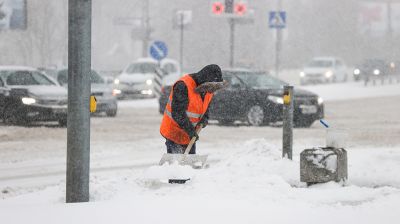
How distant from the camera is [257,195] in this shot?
28.0 ft

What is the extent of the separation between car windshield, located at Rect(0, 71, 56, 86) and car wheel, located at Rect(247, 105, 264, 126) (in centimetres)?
493

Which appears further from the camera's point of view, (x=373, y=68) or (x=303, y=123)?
(x=373, y=68)

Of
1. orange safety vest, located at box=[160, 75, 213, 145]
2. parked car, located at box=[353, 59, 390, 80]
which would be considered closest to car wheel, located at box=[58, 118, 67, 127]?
orange safety vest, located at box=[160, 75, 213, 145]

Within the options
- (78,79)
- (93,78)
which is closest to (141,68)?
(93,78)

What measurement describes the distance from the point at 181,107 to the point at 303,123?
12.2 m

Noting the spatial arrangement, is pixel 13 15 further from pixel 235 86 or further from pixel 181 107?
pixel 181 107

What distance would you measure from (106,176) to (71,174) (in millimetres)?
3934

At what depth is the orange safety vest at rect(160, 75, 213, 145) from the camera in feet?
30.3

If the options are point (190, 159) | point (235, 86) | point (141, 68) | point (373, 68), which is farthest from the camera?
point (373, 68)

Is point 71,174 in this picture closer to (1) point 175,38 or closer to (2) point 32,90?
(2) point 32,90

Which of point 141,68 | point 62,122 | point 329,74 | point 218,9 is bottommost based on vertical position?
point 329,74

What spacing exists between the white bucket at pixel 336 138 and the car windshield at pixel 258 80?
1119 cm

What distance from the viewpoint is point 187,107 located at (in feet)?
30.5

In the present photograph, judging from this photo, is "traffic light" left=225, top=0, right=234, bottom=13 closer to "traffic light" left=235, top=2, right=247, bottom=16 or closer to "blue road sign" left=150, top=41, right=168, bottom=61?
"traffic light" left=235, top=2, right=247, bottom=16
